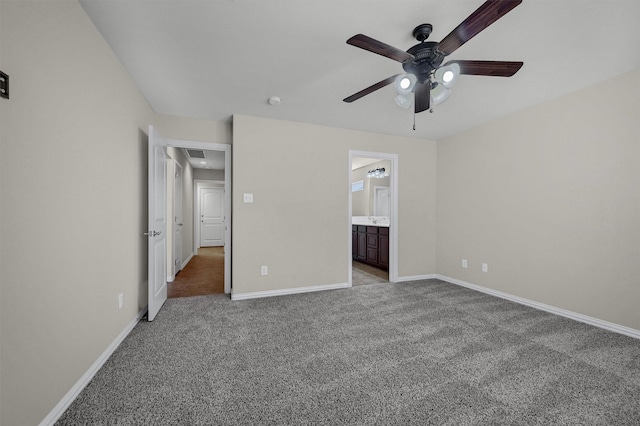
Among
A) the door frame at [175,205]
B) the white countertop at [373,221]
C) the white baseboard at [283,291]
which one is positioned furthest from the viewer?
the white countertop at [373,221]

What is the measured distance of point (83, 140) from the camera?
1686 millimetres

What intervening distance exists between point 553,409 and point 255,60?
9.99 ft

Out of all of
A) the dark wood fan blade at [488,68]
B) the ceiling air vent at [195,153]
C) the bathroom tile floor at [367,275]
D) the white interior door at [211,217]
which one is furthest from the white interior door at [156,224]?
the white interior door at [211,217]

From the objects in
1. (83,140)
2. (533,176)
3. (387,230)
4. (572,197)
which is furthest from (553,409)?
(387,230)

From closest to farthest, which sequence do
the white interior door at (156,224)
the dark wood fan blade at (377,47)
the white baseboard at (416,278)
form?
the dark wood fan blade at (377,47) → the white interior door at (156,224) → the white baseboard at (416,278)

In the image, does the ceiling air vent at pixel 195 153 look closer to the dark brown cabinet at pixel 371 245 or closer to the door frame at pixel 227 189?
the door frame at pixel 227 189

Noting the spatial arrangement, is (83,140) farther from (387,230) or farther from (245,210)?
(387,230)

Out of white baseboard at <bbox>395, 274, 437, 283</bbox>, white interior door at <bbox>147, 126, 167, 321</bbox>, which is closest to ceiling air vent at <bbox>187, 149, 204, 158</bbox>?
white interior door at <bbox>147, 126, 167, 321</bbox>

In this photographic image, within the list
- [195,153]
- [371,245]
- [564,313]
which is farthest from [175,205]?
[564,313]

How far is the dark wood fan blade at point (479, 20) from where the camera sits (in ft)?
3.89

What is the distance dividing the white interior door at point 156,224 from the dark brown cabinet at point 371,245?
359cm

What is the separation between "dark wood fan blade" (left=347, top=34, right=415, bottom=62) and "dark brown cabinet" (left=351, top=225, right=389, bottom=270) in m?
3.65

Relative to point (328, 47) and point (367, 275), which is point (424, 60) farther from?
point (367, 275)

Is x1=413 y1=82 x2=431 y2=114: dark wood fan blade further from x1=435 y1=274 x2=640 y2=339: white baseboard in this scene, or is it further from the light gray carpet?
x1=435 y1=274 x2=640 y2=339: white baseboard
